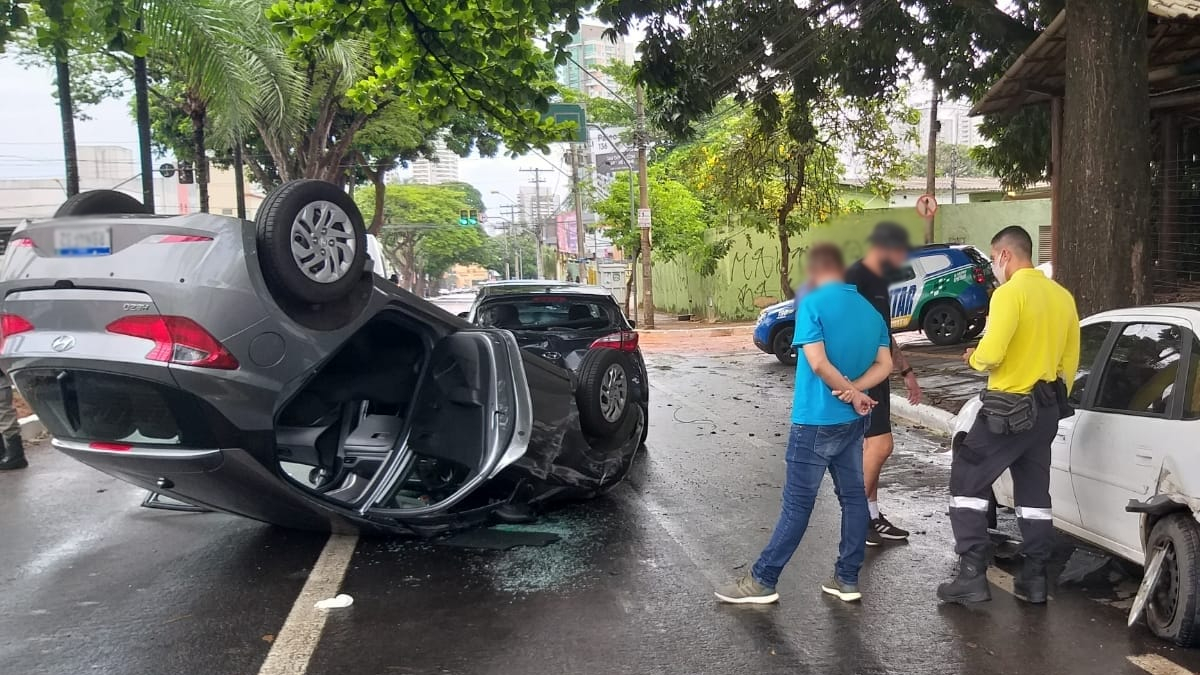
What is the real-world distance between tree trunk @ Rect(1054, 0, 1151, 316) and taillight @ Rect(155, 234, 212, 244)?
21.9 ft

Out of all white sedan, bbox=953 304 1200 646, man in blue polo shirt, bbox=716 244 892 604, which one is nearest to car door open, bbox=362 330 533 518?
man in blue polo shirt, bbox=716 244 892 604

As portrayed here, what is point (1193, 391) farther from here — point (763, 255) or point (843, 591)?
point (763, 255)

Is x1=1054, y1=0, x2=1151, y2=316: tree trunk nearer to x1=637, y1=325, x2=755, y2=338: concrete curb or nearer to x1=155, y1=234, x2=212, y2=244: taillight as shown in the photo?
x1=155, y1=234, x2=212, y2=244: taillight

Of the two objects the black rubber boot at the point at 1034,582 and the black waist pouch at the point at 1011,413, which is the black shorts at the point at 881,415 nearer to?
the black waist pouch at the point at 1011,413

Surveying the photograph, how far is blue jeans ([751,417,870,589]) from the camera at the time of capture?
4.30 meters

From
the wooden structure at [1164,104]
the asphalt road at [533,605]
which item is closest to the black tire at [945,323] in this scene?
the wooden structure at [1164,104]

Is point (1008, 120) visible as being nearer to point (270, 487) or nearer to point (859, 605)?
point (859, 605)

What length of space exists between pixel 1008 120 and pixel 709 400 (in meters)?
6.39

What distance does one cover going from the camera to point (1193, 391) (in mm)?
3926

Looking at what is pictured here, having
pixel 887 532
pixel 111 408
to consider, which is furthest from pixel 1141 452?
pixel 111 408

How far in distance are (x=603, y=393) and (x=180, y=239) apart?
3.08m

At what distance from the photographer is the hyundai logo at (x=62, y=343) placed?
159 inches

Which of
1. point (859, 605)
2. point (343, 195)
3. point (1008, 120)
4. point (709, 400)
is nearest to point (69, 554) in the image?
point (343, 195)

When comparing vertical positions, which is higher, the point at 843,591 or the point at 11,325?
the point at 11,325
